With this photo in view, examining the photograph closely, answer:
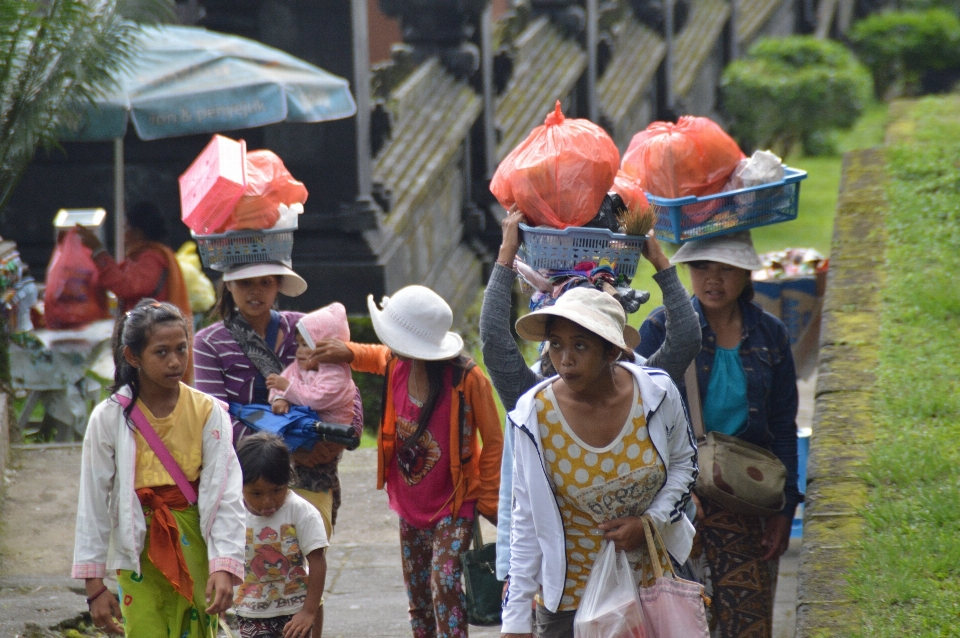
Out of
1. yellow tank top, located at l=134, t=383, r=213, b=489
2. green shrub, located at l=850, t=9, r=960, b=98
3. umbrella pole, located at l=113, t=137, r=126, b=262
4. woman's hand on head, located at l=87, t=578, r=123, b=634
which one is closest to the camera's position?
woman's hand on head, located at l=87, t=578, r=123, b=634

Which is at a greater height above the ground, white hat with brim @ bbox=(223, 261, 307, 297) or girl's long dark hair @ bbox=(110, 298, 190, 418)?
girl's long dark hair @ bbox=(110, 298, 190, 418)

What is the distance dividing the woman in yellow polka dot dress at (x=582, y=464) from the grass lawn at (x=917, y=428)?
1081mm

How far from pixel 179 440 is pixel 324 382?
2.99 ft

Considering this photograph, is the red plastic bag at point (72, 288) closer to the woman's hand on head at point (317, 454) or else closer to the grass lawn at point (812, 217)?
the woman's hand on head at point (317, 454)

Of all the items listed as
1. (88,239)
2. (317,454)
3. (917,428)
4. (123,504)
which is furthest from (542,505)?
(88,239)

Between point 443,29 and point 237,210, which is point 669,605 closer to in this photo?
point 237,210

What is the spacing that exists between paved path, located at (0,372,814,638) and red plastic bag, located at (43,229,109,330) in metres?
1.24

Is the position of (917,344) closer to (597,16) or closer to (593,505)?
(593,505)

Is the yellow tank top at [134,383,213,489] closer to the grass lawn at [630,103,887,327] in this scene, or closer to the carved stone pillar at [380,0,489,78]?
the grass lawn at [630,103,887,327]

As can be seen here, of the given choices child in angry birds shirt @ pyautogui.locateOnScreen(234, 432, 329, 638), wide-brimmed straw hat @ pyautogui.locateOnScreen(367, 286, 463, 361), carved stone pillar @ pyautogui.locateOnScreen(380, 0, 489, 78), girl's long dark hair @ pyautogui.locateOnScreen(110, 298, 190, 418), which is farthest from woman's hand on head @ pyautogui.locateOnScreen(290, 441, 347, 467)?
carved stone pillar @ pyautogui.locateOnScreen(380, 0, 489, 78)

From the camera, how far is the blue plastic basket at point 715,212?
14.4 ft

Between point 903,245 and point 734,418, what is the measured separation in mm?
4334

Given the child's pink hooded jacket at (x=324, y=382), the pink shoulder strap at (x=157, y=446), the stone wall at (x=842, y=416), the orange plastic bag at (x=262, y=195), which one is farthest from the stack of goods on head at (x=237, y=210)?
the stone wall at (x=842, y=416)

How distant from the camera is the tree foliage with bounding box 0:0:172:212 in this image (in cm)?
720
